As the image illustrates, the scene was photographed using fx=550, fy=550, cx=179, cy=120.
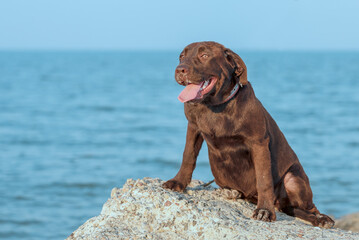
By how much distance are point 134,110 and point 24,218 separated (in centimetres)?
2064

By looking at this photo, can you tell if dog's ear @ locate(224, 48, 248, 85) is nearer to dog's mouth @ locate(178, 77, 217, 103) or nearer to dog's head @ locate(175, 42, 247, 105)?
dog's head @ locate(175, 42, 247, 105)

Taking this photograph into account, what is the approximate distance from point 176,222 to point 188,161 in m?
0.94

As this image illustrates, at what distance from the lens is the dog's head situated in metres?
4.67

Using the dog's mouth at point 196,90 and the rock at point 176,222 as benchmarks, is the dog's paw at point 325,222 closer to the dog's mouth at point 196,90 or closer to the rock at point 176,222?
the rock at point 176,222

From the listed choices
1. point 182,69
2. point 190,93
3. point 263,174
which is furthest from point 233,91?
point 263,174

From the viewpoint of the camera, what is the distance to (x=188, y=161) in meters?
5.42

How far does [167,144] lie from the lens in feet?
68.1

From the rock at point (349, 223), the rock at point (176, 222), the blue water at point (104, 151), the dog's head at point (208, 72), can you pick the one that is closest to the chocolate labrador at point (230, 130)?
the dog's head at point (208, 72)

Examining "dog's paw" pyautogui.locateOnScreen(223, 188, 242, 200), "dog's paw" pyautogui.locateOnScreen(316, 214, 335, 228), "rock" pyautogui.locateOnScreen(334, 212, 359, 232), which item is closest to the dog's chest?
"dog's paw" pyautogui.locateOnScreen(223, 188, 242, 200)

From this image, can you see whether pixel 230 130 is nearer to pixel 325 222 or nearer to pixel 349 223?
pixel 325 222

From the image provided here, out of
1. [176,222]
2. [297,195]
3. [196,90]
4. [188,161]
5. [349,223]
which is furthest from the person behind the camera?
[349,223]

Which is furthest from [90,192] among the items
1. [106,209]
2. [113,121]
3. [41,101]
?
[41,101]

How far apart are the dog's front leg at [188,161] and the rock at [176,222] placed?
0.25m

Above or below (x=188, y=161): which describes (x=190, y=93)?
above
